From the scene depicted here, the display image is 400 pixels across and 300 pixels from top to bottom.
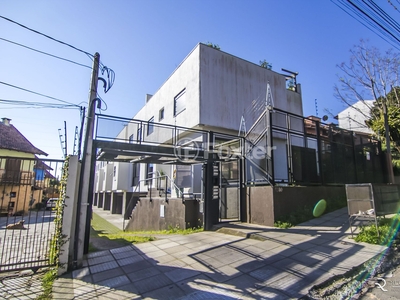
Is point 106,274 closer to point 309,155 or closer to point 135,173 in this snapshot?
point 309,155

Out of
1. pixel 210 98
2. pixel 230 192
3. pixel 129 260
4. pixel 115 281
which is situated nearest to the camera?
pixel 115 281

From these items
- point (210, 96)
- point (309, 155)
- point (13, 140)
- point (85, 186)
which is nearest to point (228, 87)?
point (210, 96)

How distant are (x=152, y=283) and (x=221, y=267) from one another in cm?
126

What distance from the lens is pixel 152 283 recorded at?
355 cm

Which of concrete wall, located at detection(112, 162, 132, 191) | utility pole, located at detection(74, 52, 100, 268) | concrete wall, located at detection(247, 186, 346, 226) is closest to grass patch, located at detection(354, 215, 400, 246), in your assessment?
concrete wall, located at detection(247, 186, 346, 226)

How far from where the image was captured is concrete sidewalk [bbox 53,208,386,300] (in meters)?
3.26

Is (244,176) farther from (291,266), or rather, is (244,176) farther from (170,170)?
(170,170)

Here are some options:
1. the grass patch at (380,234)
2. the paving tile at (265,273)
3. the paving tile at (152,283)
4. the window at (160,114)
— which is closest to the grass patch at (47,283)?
the paving tile at (152,283)

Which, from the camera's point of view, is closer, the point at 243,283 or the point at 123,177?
the point at 243,283

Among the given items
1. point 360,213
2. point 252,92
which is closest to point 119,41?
point 360,213

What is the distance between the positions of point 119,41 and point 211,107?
6.03m

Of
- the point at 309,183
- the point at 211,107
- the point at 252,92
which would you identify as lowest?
the point at 309,183

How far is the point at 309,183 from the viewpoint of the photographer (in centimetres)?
851

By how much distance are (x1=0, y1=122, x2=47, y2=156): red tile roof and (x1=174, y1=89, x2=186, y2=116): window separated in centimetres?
1434
